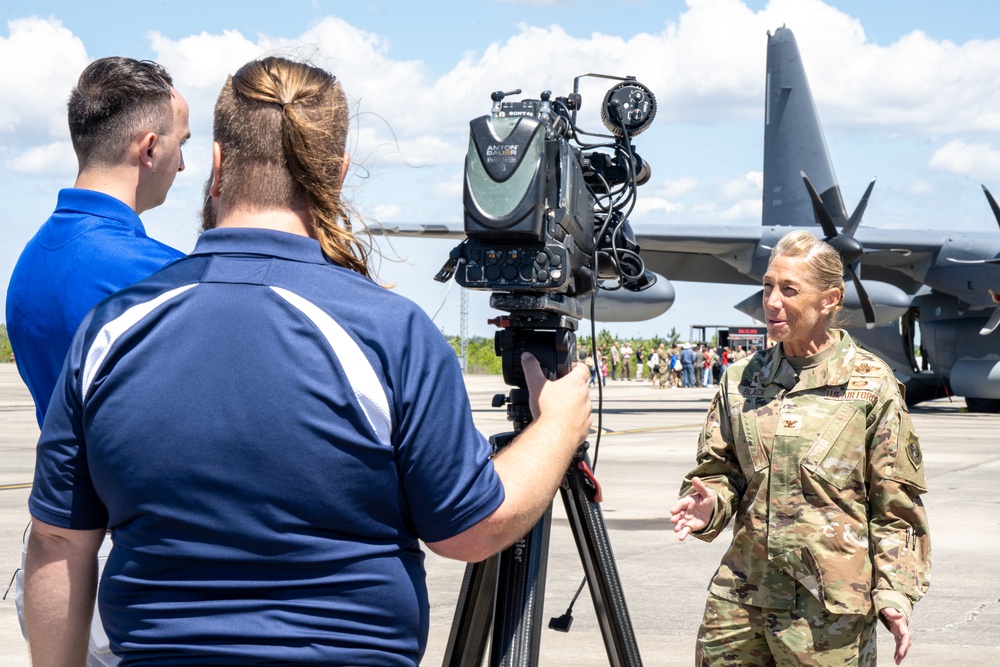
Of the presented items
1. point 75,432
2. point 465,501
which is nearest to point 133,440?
point 75,432

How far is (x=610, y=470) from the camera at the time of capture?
39.7 feet

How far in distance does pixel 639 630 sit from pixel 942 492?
613cm

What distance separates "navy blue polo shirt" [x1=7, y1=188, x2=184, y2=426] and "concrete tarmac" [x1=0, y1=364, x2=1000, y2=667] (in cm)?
283

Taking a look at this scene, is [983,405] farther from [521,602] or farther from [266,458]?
[266,458]

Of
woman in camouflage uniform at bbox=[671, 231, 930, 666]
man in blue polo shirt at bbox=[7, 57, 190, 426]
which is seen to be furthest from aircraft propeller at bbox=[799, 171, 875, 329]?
man in blue polo shirt at bbox=[7, 57, 190, 426]

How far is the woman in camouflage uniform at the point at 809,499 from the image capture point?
2906mm

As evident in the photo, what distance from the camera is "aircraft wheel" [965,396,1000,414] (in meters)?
23.4

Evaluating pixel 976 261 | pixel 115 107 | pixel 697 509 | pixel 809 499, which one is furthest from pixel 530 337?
pixel 976 261

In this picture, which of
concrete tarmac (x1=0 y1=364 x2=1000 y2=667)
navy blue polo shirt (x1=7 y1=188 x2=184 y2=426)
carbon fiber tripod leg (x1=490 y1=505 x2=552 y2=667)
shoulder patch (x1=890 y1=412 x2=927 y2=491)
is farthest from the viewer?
concrete tarmac (x1=0 y1=364 x2=1000 y2=667)

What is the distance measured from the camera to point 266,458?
4.97ft

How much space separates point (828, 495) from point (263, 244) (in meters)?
1.92

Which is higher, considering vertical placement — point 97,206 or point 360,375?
point 97,206

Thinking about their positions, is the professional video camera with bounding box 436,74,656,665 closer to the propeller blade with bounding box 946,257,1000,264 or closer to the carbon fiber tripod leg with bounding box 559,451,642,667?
the carbon fiber tripod leg with bounding box 559,451,642,667

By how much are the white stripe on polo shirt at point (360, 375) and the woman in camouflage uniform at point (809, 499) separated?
1.63 m
